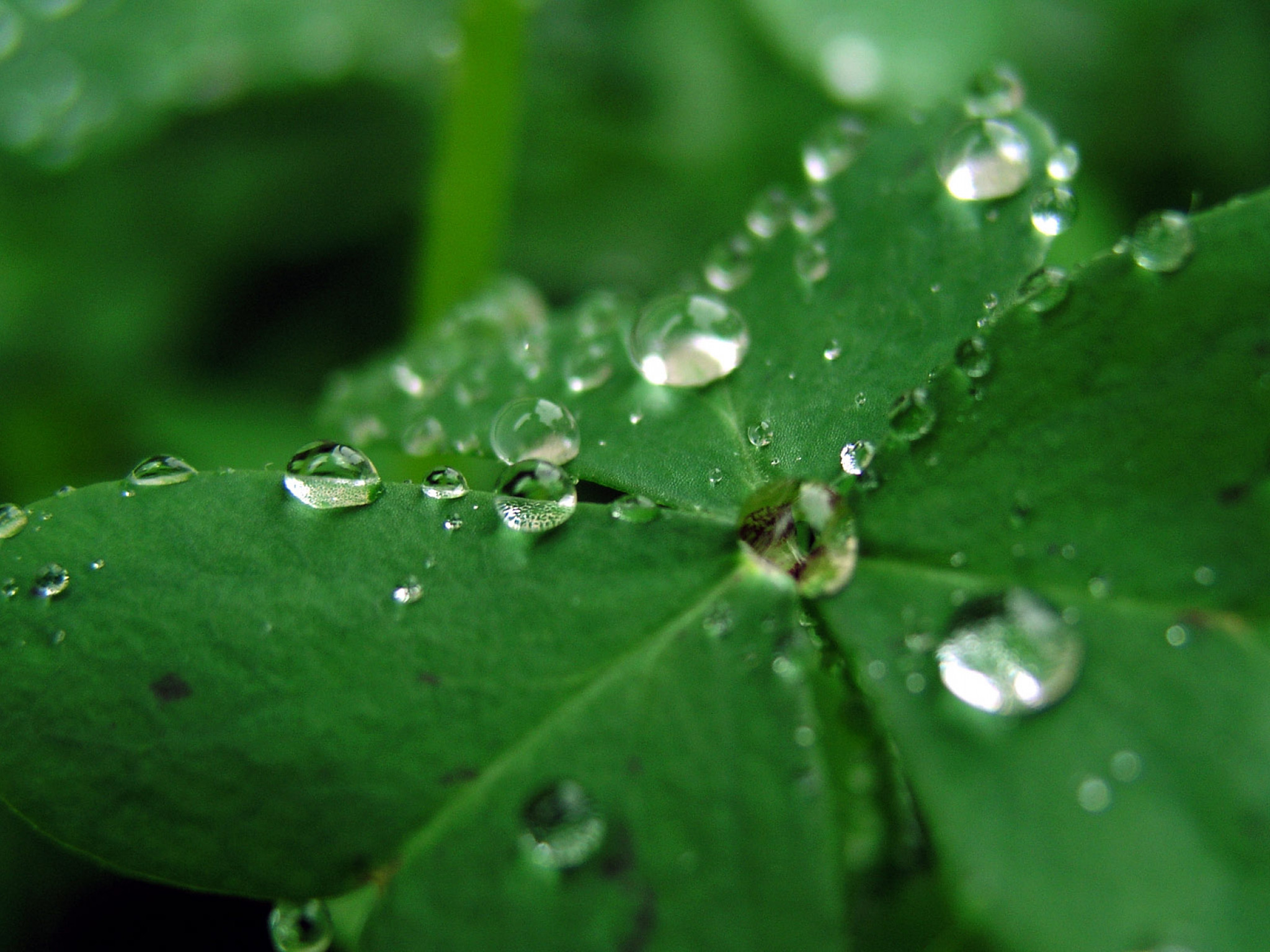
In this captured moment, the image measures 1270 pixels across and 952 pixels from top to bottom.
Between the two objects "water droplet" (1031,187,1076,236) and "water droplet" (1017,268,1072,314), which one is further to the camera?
"water droplet" (1031,187,1076,236)

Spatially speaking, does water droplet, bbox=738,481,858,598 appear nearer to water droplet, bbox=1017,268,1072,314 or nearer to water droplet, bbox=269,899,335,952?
water droplet, bbox=1017,268,1072,314

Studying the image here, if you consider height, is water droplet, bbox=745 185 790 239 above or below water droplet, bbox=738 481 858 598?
above

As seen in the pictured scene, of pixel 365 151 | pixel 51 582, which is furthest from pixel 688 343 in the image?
pixel 365 151

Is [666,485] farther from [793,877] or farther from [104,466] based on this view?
[104,466]

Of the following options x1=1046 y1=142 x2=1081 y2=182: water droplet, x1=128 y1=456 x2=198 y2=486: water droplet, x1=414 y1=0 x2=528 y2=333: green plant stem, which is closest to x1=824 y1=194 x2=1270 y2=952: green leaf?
x1=1046 y1=142 x2=1081 y2=182: water droplet

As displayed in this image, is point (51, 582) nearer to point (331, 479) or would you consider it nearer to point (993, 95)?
point (331, 479)
